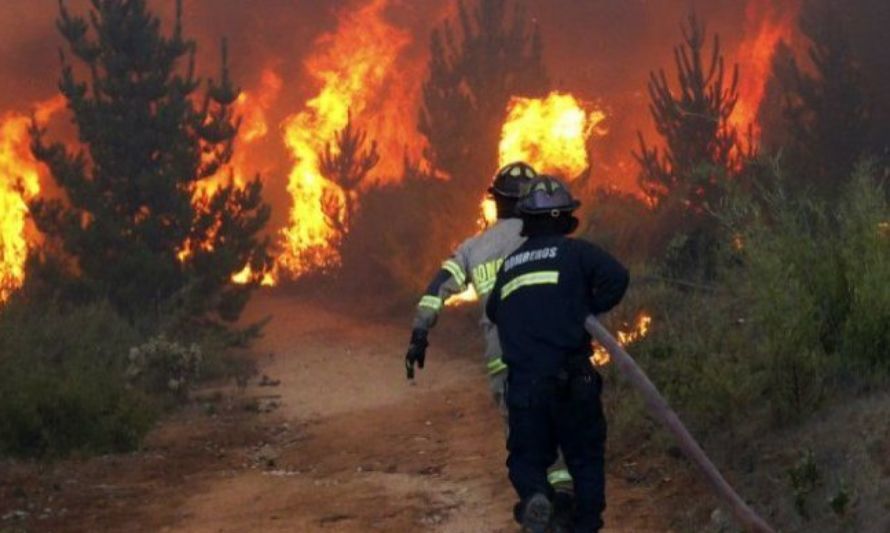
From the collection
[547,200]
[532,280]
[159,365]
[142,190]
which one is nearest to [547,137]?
[142,190]

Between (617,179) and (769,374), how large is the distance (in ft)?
68.6

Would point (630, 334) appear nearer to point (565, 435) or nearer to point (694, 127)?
point (565, 435)

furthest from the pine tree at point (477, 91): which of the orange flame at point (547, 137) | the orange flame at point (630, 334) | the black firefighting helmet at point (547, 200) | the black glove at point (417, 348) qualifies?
the black firefighting helmet at point (547, 200)

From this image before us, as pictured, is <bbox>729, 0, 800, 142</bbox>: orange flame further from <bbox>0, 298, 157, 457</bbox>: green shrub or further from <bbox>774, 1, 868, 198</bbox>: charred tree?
<bbox>0, 298, 157, 457</bbox>: green shrub

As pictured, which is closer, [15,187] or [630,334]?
[630,334]

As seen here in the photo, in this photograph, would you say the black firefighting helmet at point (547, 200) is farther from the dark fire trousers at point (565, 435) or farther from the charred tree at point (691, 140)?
the charred tree at point (691, 140)

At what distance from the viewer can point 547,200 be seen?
4910mm

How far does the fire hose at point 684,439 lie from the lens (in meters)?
4.43

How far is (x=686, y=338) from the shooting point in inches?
313

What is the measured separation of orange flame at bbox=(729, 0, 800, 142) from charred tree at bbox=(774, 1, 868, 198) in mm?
3218

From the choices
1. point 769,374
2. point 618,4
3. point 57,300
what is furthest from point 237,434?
point 618,4

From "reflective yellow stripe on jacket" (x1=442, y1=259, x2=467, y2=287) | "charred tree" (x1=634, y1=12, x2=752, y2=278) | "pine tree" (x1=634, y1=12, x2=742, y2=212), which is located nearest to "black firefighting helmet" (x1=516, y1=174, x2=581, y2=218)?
"reflective yellow stripe on jacket" (x1=442, y1=259, x2=467, y2=287)

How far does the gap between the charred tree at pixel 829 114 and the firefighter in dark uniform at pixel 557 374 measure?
1838 centimetres

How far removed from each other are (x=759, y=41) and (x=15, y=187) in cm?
2017
